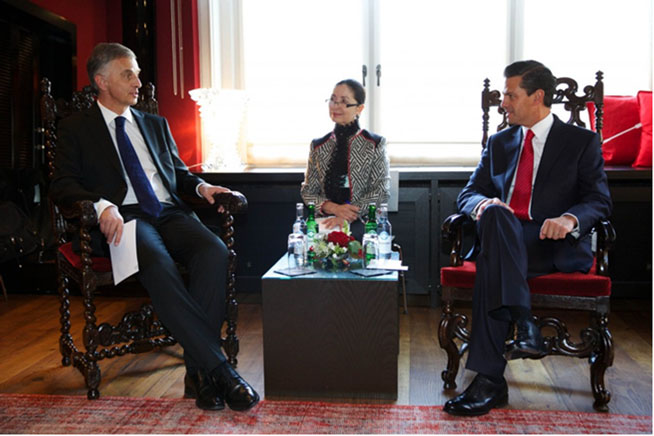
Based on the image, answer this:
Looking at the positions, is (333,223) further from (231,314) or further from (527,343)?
(527,343)

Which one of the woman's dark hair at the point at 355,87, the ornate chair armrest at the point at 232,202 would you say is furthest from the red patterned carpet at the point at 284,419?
the woman's dark hair at the point at 355,87

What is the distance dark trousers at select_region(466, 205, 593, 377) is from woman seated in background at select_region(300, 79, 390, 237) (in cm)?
83

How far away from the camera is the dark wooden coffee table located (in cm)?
220

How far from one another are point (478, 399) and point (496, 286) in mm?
378

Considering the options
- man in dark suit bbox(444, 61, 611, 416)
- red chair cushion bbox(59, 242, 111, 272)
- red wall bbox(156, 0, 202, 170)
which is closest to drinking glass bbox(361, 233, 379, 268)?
man in dark suit bbox(444, 61, 611, 416)

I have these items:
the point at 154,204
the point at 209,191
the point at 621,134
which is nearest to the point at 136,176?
the point at 154,204

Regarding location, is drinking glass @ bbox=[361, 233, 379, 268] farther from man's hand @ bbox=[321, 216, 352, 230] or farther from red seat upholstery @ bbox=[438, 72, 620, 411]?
man's hand @ bbox=[321, 216, 352, 230]

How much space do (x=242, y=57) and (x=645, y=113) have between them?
252 centimetres

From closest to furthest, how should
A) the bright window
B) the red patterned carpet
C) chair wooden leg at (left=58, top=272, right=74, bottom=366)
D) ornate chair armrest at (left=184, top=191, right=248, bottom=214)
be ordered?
the red patterned carpet < ornate chair armrest at (left=184, top=191, right=248, bottom=214) < chair wooden leg at (left=58, top=272, right=74, bottom=366) < the bright window

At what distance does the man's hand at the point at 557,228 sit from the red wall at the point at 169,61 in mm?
2665

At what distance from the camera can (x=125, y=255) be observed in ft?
7.56

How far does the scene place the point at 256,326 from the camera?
324 centimetres

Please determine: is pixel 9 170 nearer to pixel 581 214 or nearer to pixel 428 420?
pixel 428 420

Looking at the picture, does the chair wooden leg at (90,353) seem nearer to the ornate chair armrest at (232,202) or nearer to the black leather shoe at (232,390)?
the black leather shoe at (232,390)
